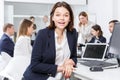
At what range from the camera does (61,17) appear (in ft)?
6.20

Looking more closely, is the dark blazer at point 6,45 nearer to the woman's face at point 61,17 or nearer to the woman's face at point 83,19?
the woman's face at point 83,19

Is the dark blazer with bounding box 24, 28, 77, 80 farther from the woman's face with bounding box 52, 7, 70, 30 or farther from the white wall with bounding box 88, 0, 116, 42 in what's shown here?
the white wall with bounding box 88, 0, 116, 42

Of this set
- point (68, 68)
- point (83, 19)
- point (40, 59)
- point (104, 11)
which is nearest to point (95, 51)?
point (68, 68)

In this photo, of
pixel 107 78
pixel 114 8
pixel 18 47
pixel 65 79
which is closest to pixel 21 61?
pixel 18 47

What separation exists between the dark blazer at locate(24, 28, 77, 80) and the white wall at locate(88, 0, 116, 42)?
525cm

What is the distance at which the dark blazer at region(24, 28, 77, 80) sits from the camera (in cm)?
186

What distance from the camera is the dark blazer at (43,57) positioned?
186 cm

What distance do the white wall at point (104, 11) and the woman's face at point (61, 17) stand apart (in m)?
5.19

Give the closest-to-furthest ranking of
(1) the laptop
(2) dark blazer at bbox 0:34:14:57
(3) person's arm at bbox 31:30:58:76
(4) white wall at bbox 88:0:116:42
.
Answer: (3) person's arm at bbox 31:30:58:76 < (1) the laptop < (2) dark blazer at bbox 0:34:14:57 < (4) white wall at bbox 88:0:116:42

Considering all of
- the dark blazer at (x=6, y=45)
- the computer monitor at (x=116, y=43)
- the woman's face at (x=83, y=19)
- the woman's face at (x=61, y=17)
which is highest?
the woman's face at (x=83, y=19)

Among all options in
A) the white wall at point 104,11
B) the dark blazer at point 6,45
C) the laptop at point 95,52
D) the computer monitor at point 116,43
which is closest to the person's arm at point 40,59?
the computer monitor at point 116,43

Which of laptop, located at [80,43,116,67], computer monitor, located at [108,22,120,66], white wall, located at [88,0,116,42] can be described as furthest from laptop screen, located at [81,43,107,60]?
white wall, located at [88,0,116,42]

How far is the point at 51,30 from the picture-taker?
196 centimetres

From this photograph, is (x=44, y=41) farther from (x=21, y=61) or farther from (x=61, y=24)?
(x=21, y=61)
